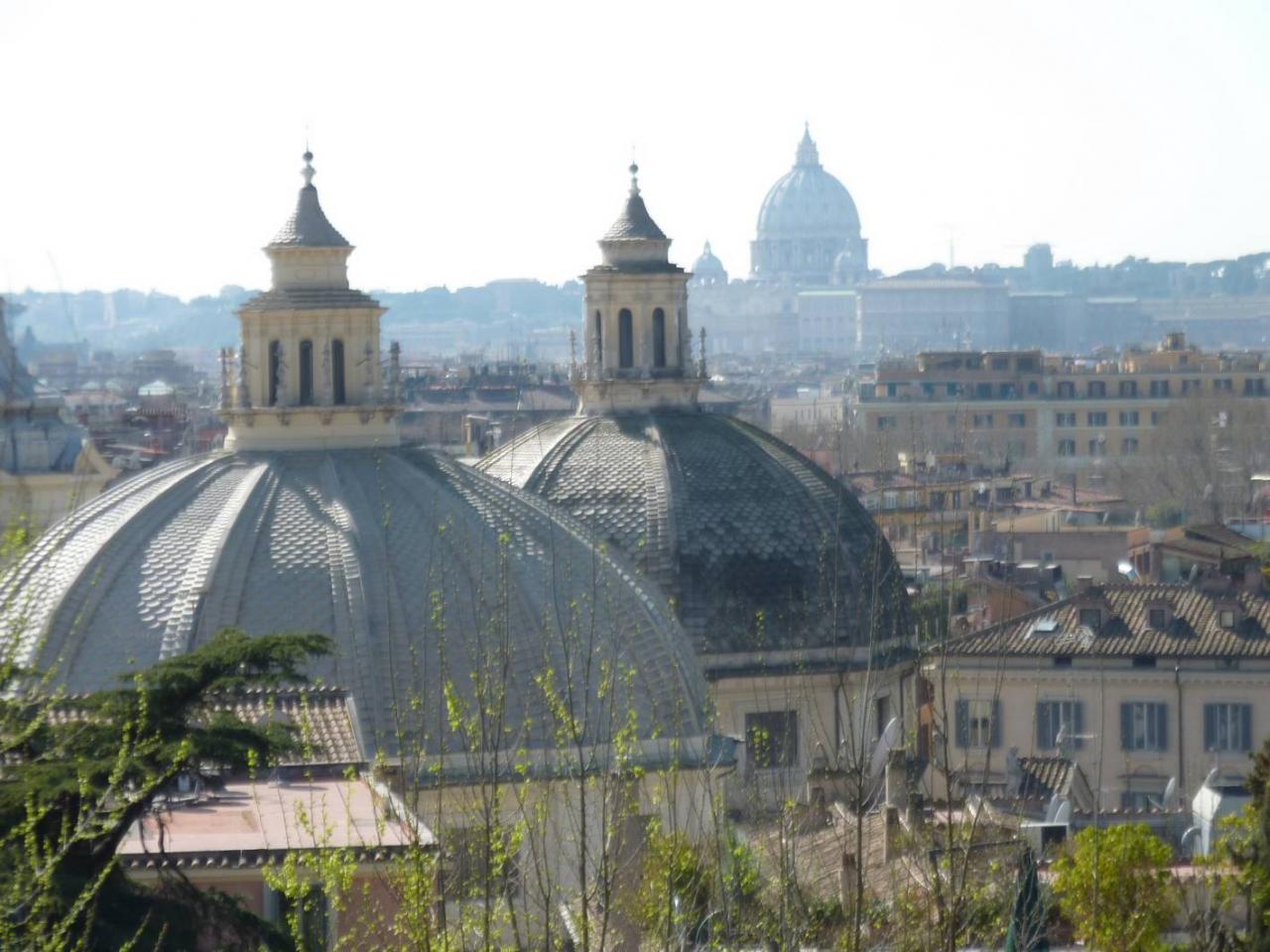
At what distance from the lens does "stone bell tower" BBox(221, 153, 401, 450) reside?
88.9ft

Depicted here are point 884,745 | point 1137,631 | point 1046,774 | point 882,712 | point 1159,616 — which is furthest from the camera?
point 1159,616

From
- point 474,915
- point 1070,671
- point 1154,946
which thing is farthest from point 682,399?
point 474,915

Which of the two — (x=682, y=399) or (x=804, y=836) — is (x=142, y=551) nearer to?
(x=804, y=836)

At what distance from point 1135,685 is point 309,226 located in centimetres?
1050

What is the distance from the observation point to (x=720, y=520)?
33.9m

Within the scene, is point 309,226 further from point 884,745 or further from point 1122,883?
point 1122,883

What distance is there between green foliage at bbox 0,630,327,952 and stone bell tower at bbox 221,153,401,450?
11902 mm

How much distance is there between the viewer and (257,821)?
17406 mm

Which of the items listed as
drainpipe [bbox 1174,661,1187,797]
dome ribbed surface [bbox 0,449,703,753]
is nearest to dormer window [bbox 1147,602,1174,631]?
drainpipe [bbox 1174,661,1187,797]

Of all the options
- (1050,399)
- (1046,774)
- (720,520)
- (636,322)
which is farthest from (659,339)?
(1050,399)

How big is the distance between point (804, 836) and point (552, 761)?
1.60 m

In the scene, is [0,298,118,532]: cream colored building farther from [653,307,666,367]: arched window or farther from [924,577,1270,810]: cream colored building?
[924,577,1270,810]: cream colored building

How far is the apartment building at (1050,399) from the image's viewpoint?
8631cm

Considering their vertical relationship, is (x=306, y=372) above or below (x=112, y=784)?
above
